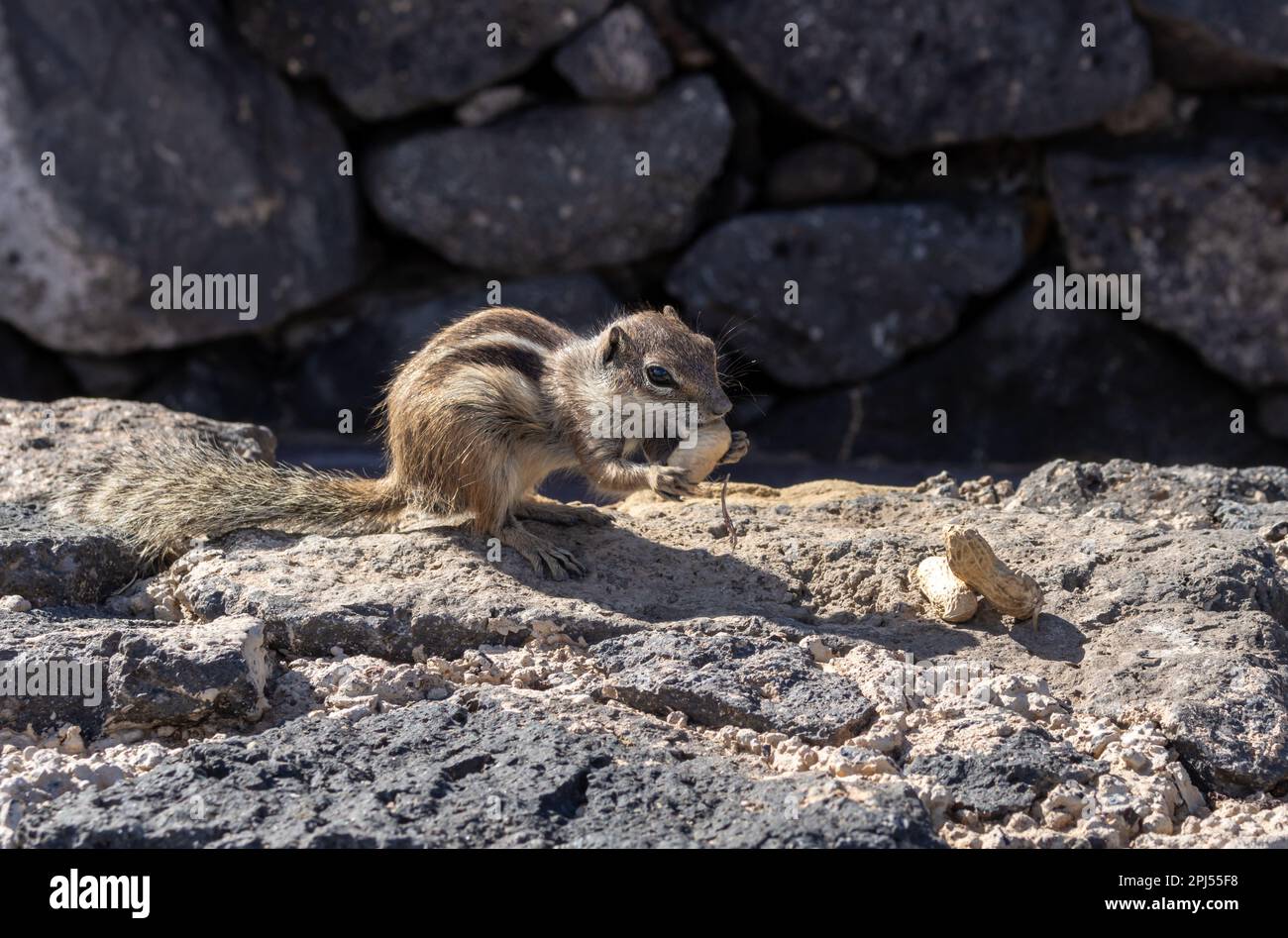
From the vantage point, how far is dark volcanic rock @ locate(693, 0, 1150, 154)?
26.4ft

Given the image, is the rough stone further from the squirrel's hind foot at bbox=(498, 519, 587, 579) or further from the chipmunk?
the squirrel's hind foot at bbox=(498, 519, 587, 579)

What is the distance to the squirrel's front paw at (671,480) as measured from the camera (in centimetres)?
445

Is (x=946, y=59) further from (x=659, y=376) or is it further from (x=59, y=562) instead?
(x=59, y=562)

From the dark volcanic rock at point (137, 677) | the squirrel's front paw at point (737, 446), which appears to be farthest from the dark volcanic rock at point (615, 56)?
the dark volcanic rock at point (137, 677)

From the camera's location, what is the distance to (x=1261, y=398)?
866 cm

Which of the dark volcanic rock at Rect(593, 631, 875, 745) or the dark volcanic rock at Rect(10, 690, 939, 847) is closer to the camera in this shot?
the dark volcanic rock at Rect(10, 690, 939, 847)

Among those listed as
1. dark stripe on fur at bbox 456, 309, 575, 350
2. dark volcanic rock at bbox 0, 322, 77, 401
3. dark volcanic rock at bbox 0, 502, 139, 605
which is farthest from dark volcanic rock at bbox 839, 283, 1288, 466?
dark volcanic rock at bbox 0, 502, 139, 605

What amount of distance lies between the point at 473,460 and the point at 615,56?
13.8ft

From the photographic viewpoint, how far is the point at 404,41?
808 centimetres

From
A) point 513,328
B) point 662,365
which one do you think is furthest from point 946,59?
point 662,365

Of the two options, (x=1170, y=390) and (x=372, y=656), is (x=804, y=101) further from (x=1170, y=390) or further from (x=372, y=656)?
(x=372, y=656)

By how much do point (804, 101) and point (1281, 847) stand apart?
6.13 metres

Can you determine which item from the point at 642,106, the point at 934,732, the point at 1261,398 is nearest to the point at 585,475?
the point at 934,732

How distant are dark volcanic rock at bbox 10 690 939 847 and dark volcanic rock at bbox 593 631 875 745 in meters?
0.19
